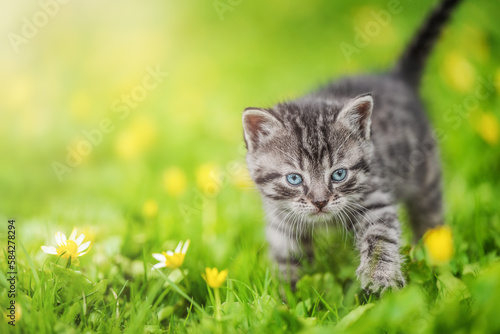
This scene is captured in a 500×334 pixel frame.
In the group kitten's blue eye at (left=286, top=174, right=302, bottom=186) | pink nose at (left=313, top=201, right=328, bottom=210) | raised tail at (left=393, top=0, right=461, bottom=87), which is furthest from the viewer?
raised tail at (left=393, top=0, right=461, bottom=87)

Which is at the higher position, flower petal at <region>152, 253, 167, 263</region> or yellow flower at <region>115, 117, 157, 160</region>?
yellow flower at <region>115, 117, 157, 160</region>

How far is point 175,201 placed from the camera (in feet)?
9.98

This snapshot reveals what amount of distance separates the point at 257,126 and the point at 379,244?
31.7 inches

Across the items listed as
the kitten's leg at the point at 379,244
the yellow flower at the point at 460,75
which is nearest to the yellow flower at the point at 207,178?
the kitten's leg at the point at 379,244

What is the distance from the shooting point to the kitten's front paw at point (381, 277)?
191 cm

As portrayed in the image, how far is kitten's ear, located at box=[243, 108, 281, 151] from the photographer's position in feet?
7.22

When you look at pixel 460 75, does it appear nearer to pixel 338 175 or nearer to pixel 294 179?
pixel 338 175

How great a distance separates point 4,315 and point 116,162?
205cm

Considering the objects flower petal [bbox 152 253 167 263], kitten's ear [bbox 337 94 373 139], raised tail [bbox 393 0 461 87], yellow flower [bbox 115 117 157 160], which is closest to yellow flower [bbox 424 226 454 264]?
kitten's ear [bbox 337 94 373 139]

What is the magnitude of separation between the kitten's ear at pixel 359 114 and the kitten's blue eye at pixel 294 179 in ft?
1.09

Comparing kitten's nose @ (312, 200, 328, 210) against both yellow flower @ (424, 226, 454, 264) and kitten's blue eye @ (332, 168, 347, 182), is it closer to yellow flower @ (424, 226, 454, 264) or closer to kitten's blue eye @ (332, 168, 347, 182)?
kitten's blue eye @ (332, 168, 347, 182)

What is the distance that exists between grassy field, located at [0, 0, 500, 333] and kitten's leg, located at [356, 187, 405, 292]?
8cm

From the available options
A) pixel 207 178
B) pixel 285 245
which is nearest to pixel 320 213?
pixel 285 245

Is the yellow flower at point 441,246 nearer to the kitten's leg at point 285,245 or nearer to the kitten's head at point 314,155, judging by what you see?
the kitten's head at point 314,155
